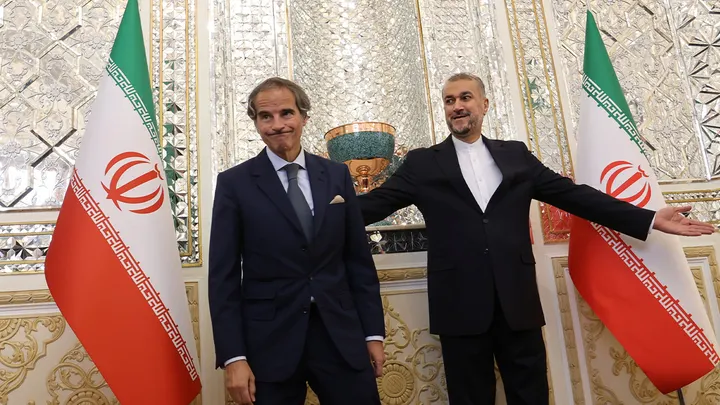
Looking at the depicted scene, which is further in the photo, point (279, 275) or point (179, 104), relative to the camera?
point (179, 104)

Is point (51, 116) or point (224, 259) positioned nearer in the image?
point (224, 259)

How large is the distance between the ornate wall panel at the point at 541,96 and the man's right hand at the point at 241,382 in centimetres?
165

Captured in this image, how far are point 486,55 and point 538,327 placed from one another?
57.5 inches

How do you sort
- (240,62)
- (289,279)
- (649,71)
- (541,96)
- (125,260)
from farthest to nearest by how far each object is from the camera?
(649,71) < (541,96) < (240,62) < (125,260) < (289,279)

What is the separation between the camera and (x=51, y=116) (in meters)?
2.50

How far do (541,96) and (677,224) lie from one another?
98 centimetres

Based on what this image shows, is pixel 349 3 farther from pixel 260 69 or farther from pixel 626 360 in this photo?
pixel 626 360

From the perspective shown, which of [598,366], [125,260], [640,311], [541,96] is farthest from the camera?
[541,96]

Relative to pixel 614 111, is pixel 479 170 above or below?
below

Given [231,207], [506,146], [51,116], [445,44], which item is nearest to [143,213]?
[231,207]

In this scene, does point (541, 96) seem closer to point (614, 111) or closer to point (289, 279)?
point (614, 111)

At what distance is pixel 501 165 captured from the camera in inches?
85.8

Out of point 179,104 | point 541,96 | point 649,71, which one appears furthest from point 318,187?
point 649,71

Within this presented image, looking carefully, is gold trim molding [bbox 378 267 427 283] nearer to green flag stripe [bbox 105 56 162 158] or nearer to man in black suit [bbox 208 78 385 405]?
man in black suit [bbox 208 78 385 405]
